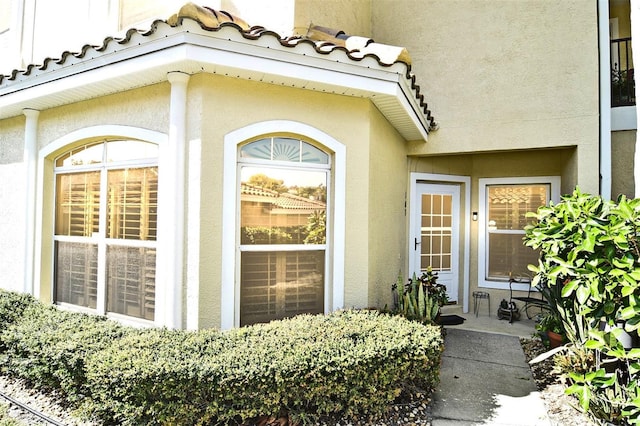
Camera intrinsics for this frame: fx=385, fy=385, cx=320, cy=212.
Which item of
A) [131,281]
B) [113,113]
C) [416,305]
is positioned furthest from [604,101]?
[131,281]

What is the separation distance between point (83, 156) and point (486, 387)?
25.5ft

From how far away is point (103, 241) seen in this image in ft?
21.3

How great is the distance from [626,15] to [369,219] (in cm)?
858

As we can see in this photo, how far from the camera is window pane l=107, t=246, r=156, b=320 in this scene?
593cm

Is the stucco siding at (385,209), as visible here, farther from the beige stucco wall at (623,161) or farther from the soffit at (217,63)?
the beige stucco wall at (623,161)

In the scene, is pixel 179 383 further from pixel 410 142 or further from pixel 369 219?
pixel 410 142

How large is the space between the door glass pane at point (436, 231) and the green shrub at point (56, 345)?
23.2 ft

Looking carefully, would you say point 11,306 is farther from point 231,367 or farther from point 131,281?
point 231,367

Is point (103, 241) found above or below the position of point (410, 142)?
below

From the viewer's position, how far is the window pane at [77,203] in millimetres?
6762

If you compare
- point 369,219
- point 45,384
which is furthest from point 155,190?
point 369,219

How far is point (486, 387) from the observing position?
5641mm

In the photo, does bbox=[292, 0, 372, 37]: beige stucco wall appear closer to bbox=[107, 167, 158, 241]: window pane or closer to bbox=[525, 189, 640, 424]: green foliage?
bbox=[107, 167, 158, 241]: window pane

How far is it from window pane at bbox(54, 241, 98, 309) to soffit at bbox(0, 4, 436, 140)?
264 centimetres
